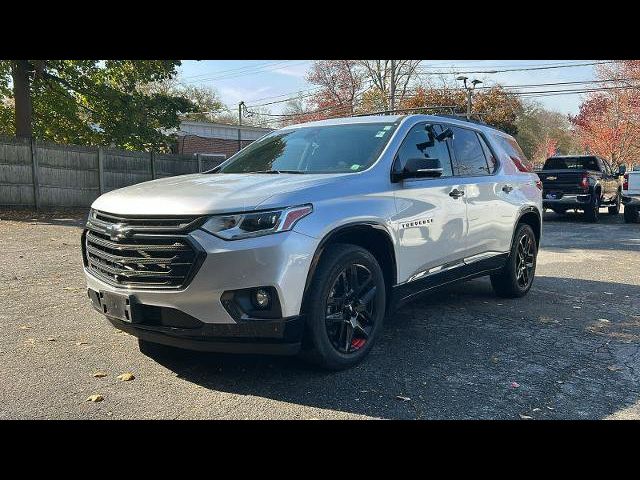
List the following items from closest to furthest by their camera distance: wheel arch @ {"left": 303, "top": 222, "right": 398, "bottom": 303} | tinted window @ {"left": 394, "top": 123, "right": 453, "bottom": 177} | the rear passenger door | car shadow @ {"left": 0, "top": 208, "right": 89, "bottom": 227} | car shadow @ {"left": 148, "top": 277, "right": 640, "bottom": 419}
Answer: car shadow @ {"left": 148, "top": 277, "right": 640, "bottom": 419}, wheel arch @ {"left": 303, "top": 222, "right": 398, "bottom": 303}, tinted window @ {"left": 394, "top": 123, "right": 453, "bottom": 177}, the rear passenger door, car shadow @ {"left": 0, "top": 208, "right": 89, "bottom": 227}

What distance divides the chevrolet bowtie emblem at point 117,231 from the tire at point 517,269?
4228 millimetres

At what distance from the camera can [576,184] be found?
54.0 feet

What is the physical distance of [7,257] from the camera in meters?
8.79

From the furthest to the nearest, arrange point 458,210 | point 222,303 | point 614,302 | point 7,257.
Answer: point 7,257 → point 614,302 → point 458,210 → point 222,303

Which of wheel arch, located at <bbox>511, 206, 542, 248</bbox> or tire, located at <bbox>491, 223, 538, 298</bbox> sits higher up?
wheel arch, located at <bbox>511, 206, 542, 248</bbox>

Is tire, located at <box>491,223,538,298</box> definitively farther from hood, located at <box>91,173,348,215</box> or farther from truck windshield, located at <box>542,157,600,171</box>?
truck windshield, located at <box>542,157,600,171</box>

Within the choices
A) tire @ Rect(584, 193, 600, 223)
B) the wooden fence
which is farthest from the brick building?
tire @ Rect(584, 193, 600, 223)

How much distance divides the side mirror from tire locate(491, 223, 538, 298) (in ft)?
7.53

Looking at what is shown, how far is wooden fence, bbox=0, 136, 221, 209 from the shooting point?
16188 mm
